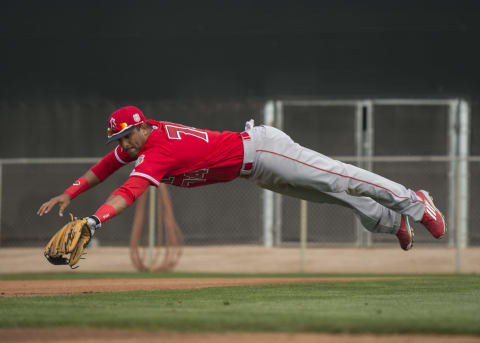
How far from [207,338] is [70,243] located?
6.31 feet

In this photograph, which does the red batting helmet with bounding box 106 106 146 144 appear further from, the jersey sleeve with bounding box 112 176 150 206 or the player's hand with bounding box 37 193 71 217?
the player's hand with bounding box 37 193 71 217

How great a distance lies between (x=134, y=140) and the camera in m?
6.38

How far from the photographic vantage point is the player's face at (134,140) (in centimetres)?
637

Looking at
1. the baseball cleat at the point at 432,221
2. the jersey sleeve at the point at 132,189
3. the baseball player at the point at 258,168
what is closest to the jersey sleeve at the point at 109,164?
the baseball player at the point at 258,168

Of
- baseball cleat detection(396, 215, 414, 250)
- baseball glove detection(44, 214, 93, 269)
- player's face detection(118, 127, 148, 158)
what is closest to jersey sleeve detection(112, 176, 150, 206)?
baseball glove detection(44, 214, 93, 269)

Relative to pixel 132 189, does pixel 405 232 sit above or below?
below

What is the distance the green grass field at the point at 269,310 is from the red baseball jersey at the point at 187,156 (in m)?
1.10

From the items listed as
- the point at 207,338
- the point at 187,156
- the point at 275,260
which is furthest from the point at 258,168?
the point at 275,260

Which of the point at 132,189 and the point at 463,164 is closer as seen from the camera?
the point at 132,189

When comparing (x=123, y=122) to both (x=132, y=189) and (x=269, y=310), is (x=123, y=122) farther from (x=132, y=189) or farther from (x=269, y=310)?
(x=269, y=310)

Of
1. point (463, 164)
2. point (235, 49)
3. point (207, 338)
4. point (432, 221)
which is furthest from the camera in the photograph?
point (235, 49)

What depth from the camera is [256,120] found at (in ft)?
50.3

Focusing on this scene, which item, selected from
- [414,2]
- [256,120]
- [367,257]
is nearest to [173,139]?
[367,257]

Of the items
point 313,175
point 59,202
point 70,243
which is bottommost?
point 70,243
